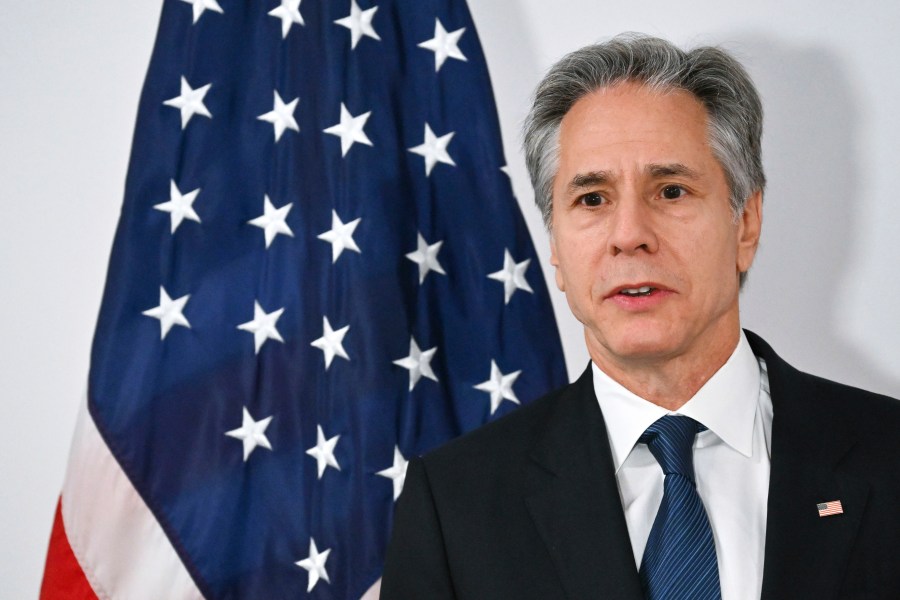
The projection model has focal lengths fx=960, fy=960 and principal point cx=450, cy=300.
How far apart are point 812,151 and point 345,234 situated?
1167 mm

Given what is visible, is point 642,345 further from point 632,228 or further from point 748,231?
point 748,231

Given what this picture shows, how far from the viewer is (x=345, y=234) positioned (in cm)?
222

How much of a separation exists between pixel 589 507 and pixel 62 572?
1.25 m

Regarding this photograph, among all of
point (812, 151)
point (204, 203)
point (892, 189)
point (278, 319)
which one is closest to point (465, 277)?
point (278, 319)

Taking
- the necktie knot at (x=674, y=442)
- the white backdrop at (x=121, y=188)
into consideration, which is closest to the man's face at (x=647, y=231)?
the necktie knot at (x=674, y=442)

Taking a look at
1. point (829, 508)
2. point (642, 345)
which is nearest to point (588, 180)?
point (642, 345)

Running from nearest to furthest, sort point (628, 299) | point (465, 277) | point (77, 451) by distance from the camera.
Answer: point (628, 299)
point (77, 451)
point (465, 277)

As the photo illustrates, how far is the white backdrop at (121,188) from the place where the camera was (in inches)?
92.1

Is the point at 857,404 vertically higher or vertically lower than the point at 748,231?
lower

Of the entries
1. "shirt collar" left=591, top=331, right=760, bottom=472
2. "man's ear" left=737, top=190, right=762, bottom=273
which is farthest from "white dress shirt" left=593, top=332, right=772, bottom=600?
"man's ear" left=737, top=190, right=762, bottom=273

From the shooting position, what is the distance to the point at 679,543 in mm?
1497

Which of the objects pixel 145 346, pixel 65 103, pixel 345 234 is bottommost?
pixel 145 346

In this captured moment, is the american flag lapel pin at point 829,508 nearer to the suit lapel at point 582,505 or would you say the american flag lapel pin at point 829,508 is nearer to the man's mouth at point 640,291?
the suit lapel at point 582,505

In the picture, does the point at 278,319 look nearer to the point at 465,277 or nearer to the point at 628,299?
the point at 465,277
